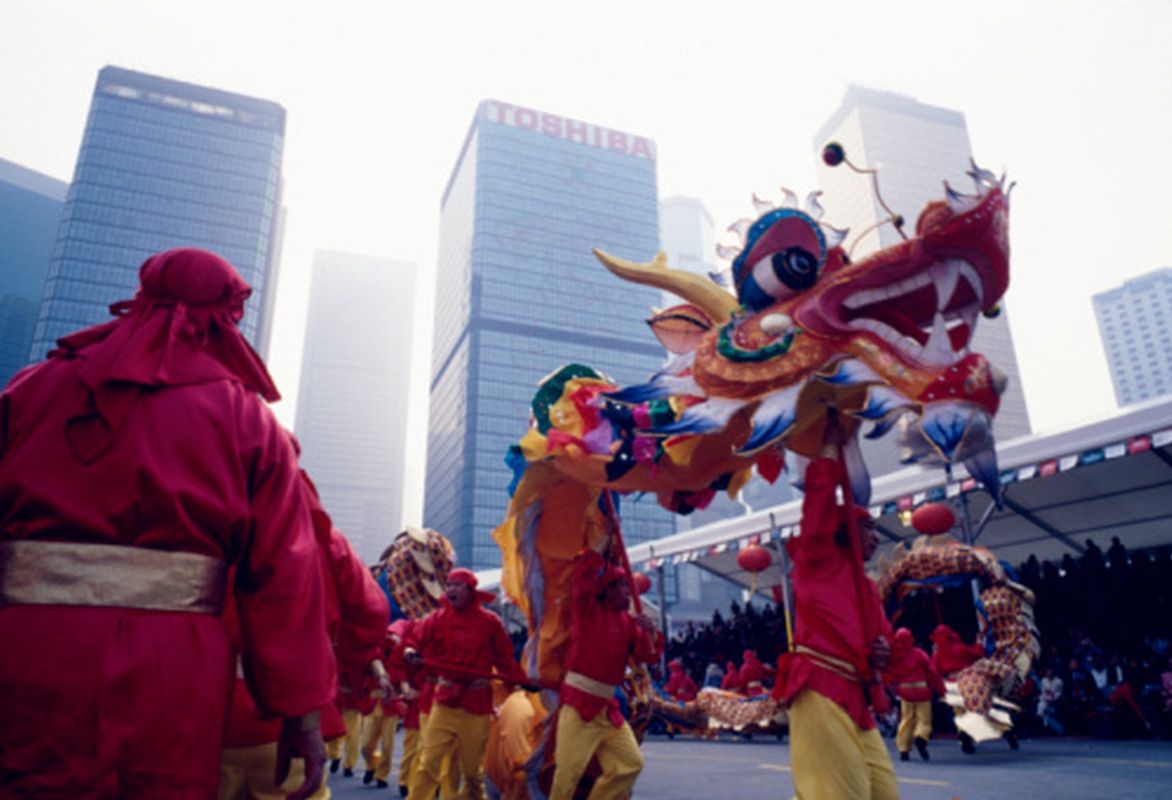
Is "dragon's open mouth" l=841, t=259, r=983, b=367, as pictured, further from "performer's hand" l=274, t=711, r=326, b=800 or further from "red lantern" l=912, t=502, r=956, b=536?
"red lantern" l=912, t=502, r=956, b=536

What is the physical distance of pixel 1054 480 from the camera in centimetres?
1218

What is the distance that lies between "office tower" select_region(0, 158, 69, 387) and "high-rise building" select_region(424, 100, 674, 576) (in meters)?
44.1

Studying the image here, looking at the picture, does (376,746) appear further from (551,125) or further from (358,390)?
(358,390)

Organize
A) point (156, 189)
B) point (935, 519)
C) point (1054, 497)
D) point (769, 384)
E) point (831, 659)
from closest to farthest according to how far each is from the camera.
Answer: point (831, 659) → point (769, 384) → point (935, 519) → point (1054, 497) → point (156, 189)

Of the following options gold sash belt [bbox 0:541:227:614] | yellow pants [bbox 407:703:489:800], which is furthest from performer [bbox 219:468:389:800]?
yellow pants [bbox 407:703:489:800]

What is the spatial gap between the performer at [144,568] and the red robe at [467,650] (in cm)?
361

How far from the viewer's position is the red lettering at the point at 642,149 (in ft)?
302

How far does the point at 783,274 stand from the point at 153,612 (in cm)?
321

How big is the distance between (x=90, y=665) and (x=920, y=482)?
1191cm

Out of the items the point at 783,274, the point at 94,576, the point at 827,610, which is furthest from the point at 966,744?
the point at 94,576

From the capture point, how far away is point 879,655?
3.26 meters

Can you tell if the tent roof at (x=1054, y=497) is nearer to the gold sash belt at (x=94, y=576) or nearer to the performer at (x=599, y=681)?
the performer at (x=599, y=681)

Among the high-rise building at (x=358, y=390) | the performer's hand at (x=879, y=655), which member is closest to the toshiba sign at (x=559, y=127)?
the high-rise building at (x=358, y=390)

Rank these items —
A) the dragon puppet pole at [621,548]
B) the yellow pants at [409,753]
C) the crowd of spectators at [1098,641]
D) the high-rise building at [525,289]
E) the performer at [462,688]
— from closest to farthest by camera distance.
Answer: the dragon puppet pole at [621,548]
the performer at [462,688]
the yellow pants at [409,753]
the crowd of spectators at [1098,641]
the high-rise building at [525,289]
